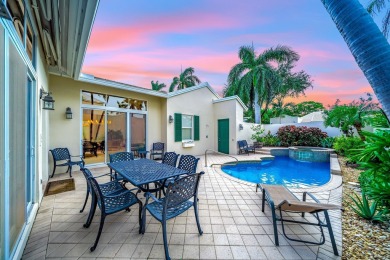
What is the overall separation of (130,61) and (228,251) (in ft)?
27.7

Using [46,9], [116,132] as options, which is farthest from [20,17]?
[116,132]

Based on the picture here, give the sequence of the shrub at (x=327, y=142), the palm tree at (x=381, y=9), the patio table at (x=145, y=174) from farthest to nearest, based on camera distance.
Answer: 1. the shrub at (x=327, y=142)
2. the palm tree at (x=381, y=9)
3. the patio table at (x=145, y=174)

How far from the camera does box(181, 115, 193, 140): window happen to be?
8.91 m

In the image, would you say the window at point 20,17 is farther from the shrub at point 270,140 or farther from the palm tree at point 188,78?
the palm tree at point 188,78

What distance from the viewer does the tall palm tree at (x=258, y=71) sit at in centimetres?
1271

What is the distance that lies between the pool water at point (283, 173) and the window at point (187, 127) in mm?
2869

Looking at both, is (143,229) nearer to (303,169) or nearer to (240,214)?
(240,214)

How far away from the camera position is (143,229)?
90.2 inches

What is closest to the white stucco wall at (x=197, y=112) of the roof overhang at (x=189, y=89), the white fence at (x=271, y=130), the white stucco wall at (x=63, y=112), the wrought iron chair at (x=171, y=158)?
the roof overhang at (x=189, y=89)

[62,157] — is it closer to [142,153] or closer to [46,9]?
[142,153]

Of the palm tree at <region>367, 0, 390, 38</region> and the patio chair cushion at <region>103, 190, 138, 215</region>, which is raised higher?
the palm tree at <region>367, 0, 390, 38</region>

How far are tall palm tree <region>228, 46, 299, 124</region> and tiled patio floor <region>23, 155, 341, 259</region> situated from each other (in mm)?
11213

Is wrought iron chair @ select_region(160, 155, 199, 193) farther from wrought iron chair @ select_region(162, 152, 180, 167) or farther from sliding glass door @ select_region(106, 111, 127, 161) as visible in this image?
sliding glass door @ select_region(106, 111, 127, 161)

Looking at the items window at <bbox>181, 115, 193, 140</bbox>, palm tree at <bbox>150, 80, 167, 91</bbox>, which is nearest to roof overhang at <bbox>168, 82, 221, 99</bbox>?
window at <bbox>181, 115, 193, 140</bbox>
